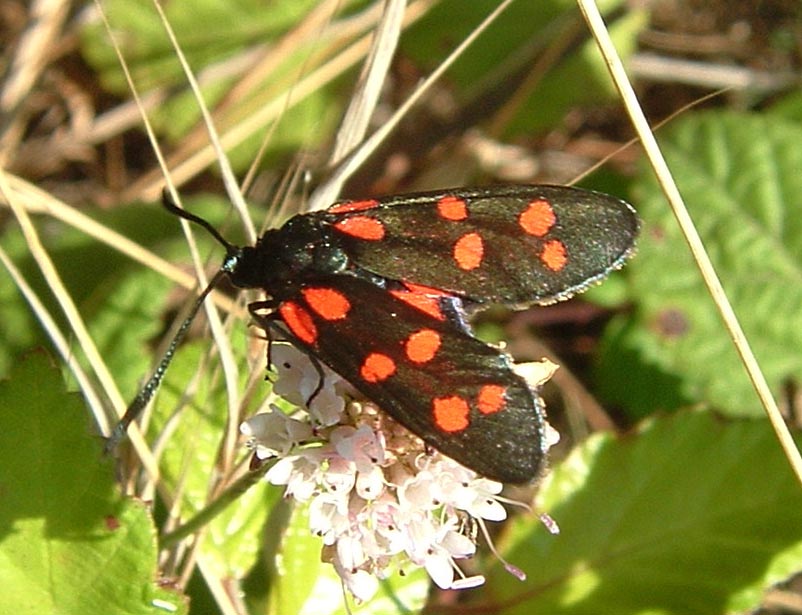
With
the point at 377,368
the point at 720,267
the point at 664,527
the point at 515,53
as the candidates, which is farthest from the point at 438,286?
the point at 515,53

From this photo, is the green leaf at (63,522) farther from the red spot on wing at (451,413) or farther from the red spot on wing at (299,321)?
the red spot on wing at (451,413)

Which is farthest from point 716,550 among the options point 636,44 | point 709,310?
point 636,44

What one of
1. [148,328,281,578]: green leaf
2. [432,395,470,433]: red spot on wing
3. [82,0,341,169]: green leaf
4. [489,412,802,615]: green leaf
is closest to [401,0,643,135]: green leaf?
[82,0,341,169]: green leaf

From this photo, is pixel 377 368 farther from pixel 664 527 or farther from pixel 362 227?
pixel 664 527

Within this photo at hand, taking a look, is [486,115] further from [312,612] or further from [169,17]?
[312,612]

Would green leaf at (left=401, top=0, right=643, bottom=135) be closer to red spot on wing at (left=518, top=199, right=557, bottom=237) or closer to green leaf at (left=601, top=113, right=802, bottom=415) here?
green leaf at (left=601, top=113, right=802, bottom=415)

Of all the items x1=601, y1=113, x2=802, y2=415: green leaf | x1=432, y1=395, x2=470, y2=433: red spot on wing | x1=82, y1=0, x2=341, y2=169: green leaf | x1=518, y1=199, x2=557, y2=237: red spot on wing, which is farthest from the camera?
x1=82, y1=0, x2=341, y2=169: green leaf
